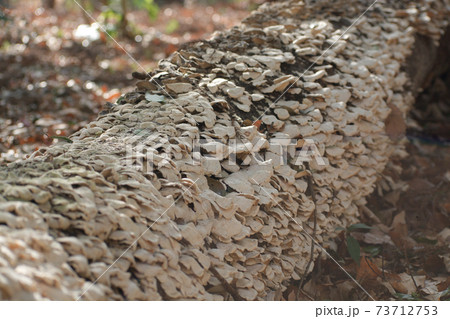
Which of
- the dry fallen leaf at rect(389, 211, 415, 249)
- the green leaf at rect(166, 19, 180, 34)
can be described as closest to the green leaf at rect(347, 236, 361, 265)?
the dry fallen leaf at rect(389, 211, 415, 249)

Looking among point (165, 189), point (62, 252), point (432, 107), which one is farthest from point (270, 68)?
point (432, 107)

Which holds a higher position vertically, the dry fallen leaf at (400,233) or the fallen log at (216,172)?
the fallen log at (216,172)

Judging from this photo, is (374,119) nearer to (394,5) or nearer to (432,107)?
(394,5)

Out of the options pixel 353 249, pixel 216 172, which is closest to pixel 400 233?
pixel 353 249

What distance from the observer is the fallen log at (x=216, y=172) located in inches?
47.9

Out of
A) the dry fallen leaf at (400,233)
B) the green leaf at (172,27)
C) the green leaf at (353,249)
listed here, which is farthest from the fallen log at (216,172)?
the green leaf at (172,27)

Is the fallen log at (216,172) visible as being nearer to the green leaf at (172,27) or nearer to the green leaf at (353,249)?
the green leaf at (353,249)

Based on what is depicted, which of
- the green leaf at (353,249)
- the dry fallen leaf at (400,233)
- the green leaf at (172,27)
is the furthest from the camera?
the green leaf at (172,27)

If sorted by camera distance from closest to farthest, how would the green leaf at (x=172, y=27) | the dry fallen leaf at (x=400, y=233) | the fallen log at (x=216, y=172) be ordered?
the fallen log at (x=216, y=172) < the dry fallen leaf at (x=400, y=233) < the green leaf at (x=172, y=27)

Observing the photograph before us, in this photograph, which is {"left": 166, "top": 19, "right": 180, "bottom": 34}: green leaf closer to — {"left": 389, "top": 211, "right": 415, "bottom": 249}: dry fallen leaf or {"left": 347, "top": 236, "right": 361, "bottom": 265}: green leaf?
{"left": 389, "top": 211, "right": 415, "bottom": 249}: dry fallen leaf

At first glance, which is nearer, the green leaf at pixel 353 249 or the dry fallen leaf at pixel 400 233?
the green leaf at pixel 353 249

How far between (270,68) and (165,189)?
37.9 inches

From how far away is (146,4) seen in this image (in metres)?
5.68

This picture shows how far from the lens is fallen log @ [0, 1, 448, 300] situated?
1.22 meters
